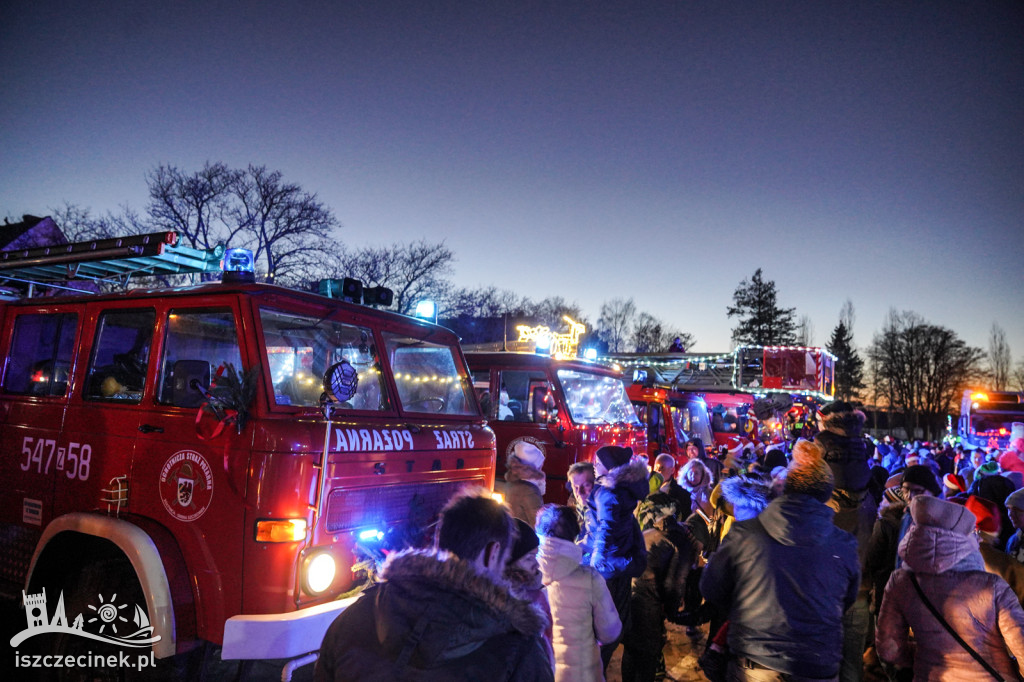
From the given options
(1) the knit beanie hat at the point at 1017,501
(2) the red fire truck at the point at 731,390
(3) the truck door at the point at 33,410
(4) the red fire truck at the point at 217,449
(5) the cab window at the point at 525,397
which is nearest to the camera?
(4) the red fire truck at the point at 217,449

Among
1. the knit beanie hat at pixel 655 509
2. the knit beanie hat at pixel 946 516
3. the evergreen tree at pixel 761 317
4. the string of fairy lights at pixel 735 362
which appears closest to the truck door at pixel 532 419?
the knit beanie hat at pixel 655 509

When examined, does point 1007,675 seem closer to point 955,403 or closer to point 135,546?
point 135,546

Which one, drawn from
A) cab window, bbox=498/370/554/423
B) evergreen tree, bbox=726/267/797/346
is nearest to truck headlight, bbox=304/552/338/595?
cab window, bbox=498/370/554/423

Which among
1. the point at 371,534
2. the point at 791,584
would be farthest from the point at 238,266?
the point at 791,584

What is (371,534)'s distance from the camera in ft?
12.5

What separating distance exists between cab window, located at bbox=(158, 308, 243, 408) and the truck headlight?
1158 mm

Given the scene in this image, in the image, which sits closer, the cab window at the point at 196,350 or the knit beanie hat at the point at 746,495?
the cab window at the point at 196,350

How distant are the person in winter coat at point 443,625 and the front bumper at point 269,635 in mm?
1566

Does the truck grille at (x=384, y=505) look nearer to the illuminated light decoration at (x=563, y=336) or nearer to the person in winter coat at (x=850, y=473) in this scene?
the person in winter coat at (x=850, y=473)

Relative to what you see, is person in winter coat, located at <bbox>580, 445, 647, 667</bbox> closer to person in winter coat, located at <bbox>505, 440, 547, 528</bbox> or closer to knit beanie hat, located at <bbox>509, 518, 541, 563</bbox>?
person in winter coat, located at <bbox>505, 440, 547, 528</bbox>

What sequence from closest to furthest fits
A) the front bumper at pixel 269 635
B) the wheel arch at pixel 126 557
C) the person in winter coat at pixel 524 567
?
the person in winter coat at pixel 524 567 < the front bumper at pixel 269 635 < the wheel arch at pixel 126 557

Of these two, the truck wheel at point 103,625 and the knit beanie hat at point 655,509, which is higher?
the knit beanie hat at point 655,509

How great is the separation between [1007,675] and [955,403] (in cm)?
7068

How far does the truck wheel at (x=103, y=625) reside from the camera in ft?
11.4
